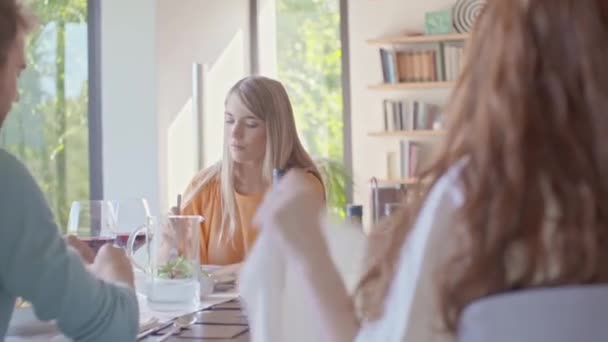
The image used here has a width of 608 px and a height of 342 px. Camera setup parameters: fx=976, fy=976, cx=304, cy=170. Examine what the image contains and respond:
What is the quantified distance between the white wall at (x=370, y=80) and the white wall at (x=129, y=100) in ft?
5.15

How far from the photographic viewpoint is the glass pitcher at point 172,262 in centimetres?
186

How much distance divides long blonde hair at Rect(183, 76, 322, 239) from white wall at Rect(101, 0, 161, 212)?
121 centimetres

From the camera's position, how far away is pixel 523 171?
856 millimetres

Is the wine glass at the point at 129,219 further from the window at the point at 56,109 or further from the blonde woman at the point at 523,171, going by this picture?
the window at the point at 56,109

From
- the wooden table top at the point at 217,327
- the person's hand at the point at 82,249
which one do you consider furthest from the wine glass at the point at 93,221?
the wooden table top at the point at 217,327

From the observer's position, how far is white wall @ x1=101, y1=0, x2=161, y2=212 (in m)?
4.07

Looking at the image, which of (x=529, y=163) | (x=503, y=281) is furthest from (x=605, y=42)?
(x=503, y=281)

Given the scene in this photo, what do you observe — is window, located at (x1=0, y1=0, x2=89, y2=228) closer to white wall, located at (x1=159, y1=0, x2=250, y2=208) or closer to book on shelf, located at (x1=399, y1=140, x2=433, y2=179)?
white wall, located at (x1=159, y1=0, x2=250, y2=208)

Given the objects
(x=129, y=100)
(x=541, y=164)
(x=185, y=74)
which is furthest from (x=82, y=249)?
(x=185, y=74)

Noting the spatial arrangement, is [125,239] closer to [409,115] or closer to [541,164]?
[541,164]

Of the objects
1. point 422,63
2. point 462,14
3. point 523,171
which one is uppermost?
point 462,14

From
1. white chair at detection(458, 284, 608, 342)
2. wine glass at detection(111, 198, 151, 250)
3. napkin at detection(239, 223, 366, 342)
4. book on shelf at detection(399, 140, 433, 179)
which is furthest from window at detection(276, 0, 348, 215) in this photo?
white chair at detection(458, 284, 608, 342)

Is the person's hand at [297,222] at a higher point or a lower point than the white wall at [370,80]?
lower

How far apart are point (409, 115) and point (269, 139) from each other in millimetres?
2500
